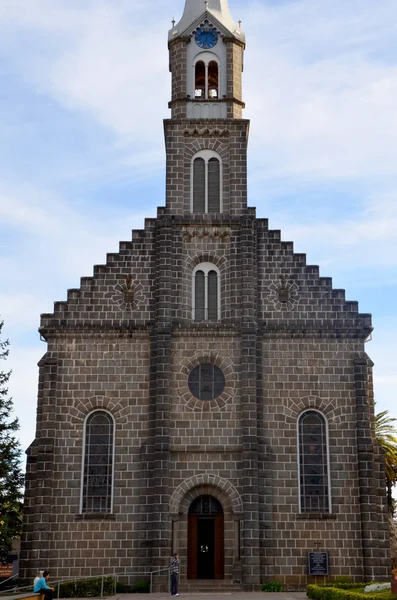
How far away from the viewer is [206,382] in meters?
35.1

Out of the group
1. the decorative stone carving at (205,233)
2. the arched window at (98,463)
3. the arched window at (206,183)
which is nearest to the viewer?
the arched window at (98,463)

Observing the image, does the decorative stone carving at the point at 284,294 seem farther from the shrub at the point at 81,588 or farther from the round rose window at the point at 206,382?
the shrub at the point at 81,588

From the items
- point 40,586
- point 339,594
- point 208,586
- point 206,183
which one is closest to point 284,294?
point 206,183

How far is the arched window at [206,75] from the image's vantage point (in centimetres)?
4006

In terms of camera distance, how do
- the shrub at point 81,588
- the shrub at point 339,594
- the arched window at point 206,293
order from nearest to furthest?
1. the shrub at point 339,594
2. the shrub at point 81,588
3. the arched window at point 206,293

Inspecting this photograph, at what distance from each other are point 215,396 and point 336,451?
5.73m

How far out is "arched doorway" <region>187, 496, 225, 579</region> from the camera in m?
32.9

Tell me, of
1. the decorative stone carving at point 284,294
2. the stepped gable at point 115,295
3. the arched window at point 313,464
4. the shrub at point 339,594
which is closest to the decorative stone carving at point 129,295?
the stepped gable at point 115,295

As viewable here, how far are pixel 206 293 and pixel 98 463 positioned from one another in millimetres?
8993

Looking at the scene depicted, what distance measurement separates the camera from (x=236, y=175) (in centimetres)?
3803

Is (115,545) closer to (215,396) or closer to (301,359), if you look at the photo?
(215,396)

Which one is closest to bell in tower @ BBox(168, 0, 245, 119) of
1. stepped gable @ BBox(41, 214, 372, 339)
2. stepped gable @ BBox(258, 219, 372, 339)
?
stepped gable @ BBox(41, 214, 372, 339)

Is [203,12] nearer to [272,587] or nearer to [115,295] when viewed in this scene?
[115,295]

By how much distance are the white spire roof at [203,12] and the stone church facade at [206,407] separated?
5.19 metres
